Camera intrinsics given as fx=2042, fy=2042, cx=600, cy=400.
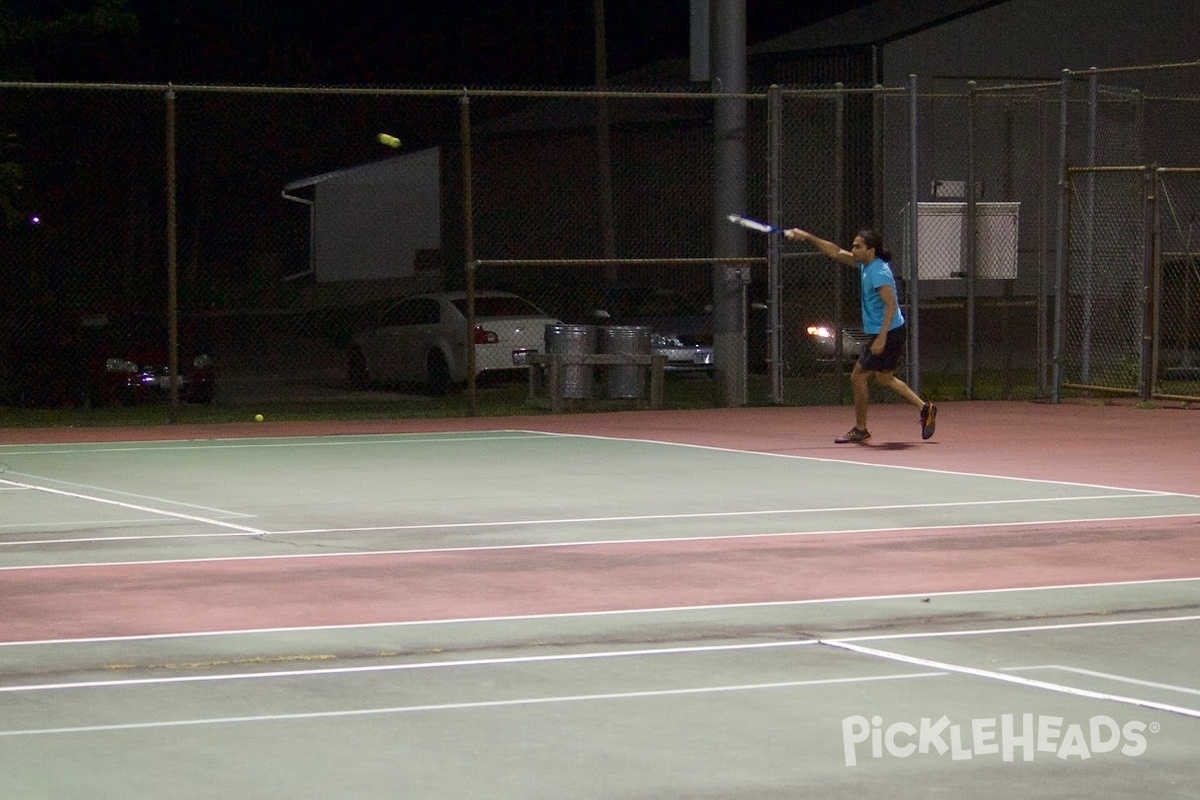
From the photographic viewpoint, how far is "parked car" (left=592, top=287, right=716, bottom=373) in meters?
28.5

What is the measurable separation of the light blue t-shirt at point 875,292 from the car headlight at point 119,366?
10140 mm

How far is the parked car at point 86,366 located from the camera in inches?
948

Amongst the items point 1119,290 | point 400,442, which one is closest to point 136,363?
point 400,442

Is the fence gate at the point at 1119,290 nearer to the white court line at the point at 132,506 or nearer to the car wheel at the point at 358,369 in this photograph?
the car wheel at the point at 358,369

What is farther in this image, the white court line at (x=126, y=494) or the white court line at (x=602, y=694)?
the white court line at (x=126, y=494)

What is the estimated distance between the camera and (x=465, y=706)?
7.12 m

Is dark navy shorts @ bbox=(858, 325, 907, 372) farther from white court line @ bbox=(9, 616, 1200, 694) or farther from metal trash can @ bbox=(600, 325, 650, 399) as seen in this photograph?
white court line @ bbox=(9, 616, 1200, 694)

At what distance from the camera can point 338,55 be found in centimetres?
5797

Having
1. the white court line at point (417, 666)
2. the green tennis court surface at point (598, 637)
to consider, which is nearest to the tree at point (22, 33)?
the green tennis court surface at point (598, 637)

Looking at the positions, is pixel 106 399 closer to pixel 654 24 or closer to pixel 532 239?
pixel 532 239

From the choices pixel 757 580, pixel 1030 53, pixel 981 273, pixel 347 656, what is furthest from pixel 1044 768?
pixel 1030 53

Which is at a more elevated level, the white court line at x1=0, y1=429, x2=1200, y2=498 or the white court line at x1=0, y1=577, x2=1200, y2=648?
the white court line at x1=0, y1=429, x2=1200, y2=498

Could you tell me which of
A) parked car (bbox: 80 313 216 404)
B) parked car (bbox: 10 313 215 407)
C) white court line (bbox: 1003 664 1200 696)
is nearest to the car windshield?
parked car (bbox: 80 313 216 404)

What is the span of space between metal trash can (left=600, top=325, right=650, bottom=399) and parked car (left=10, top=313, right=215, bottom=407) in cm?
532
